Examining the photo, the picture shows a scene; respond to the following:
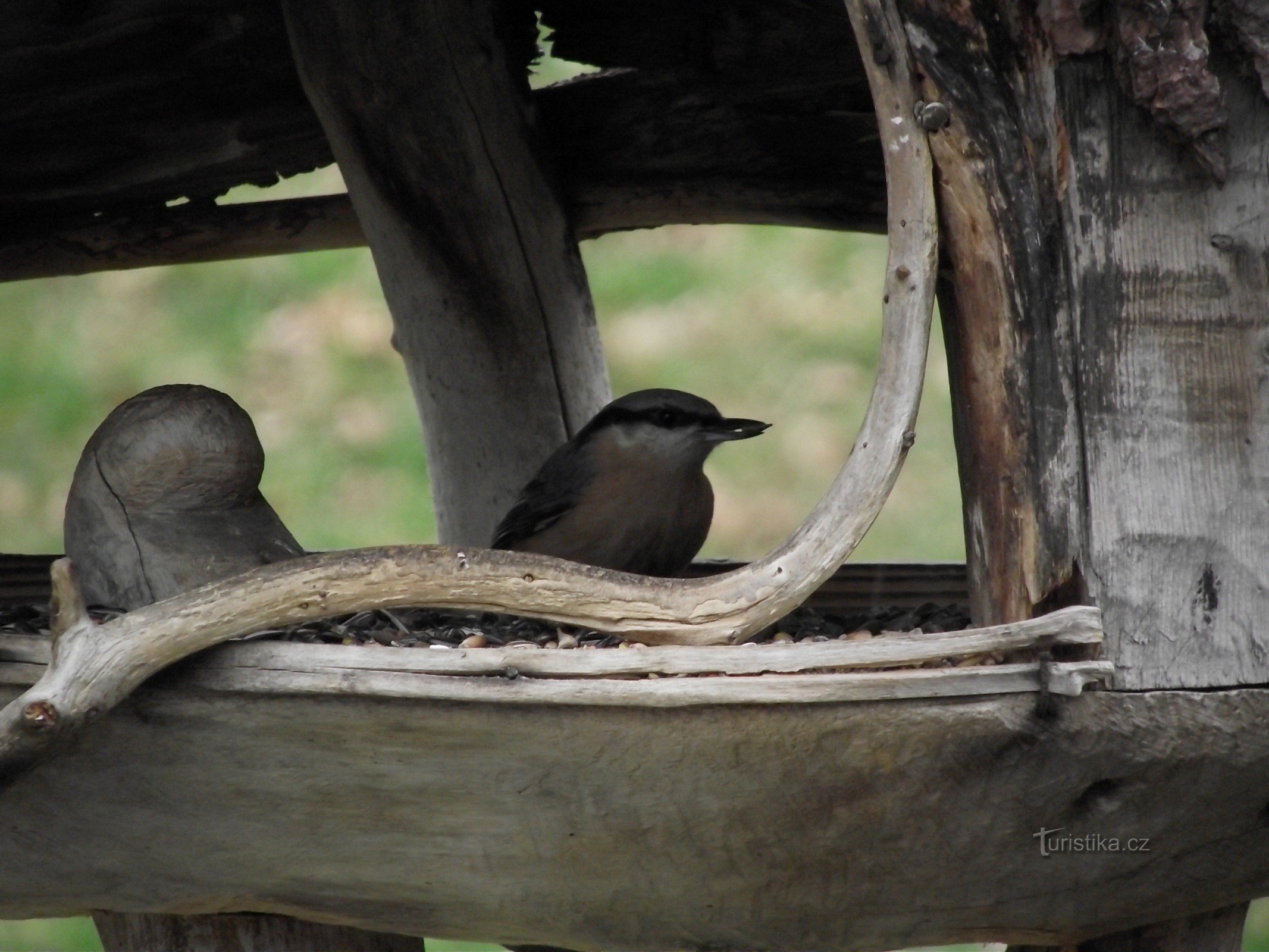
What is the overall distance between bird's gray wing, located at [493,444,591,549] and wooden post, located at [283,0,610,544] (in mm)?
157

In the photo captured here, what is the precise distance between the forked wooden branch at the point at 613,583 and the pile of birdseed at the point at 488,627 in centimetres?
6

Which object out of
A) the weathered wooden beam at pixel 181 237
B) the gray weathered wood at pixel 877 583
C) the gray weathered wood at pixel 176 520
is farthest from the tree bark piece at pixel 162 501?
the weathered wooden beam at pixel 181 237

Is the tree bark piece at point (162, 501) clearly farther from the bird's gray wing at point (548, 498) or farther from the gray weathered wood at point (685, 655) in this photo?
the bird's gray wing at point (548, 498)

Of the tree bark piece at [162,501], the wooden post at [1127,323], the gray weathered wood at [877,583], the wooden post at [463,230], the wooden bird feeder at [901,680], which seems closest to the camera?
the wooden bird feeder at [901,680]

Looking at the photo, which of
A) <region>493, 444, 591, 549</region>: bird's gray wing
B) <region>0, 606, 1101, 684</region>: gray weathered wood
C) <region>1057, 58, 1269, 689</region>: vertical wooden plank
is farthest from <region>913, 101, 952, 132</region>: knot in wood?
<region>493, 444, 591, 549</region>: bird's gray wing

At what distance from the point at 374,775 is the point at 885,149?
1028mm

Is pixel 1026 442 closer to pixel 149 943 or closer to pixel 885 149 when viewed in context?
pixel 885 149

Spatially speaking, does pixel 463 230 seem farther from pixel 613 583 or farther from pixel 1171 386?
pixel 1171 386

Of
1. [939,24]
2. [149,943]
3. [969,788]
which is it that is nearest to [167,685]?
[149,943]

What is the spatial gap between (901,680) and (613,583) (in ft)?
1.22

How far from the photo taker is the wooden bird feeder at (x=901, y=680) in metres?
1.83

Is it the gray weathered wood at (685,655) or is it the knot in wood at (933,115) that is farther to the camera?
the knot in wood at (933,115)

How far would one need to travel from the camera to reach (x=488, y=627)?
95.3 inches

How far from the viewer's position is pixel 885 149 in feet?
6.61
